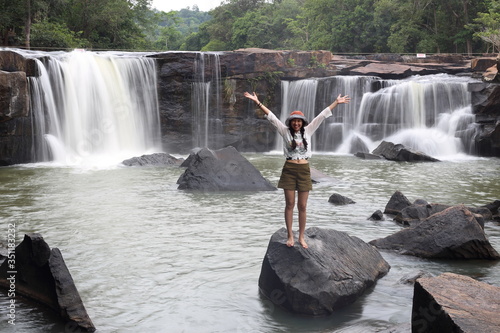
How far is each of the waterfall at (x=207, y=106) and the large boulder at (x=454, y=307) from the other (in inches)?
855

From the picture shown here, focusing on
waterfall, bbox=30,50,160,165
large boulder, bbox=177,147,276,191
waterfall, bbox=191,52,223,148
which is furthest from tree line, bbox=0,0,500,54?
large boulder, bbox=177,147,276,191

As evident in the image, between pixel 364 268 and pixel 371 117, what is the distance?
65.0 feet

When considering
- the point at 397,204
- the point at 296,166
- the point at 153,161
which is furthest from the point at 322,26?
the point at 296,166

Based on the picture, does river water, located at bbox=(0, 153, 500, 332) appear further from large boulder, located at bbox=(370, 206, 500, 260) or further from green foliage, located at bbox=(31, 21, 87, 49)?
green foliage, located at bbox=(31, 21, 87, 49)

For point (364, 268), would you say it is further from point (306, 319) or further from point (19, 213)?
point (19, 213)

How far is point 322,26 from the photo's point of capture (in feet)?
170

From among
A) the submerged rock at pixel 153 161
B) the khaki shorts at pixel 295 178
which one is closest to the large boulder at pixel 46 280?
the khaki shorts at pixel 295 178

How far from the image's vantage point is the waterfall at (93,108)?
853 inches

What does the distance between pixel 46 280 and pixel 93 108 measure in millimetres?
18327

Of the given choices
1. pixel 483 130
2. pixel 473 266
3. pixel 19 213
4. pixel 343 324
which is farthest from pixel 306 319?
pixel 483 130

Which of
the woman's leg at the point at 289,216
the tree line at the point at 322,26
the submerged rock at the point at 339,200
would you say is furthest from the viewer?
the tree line at the point at 322,26

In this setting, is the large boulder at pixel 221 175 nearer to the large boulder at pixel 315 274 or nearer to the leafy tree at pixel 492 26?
the large boulder at pixel 315 274

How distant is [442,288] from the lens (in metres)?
5.14

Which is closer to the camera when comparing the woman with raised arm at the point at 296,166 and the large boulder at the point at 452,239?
the woman with raised arm at the point at 296,166
